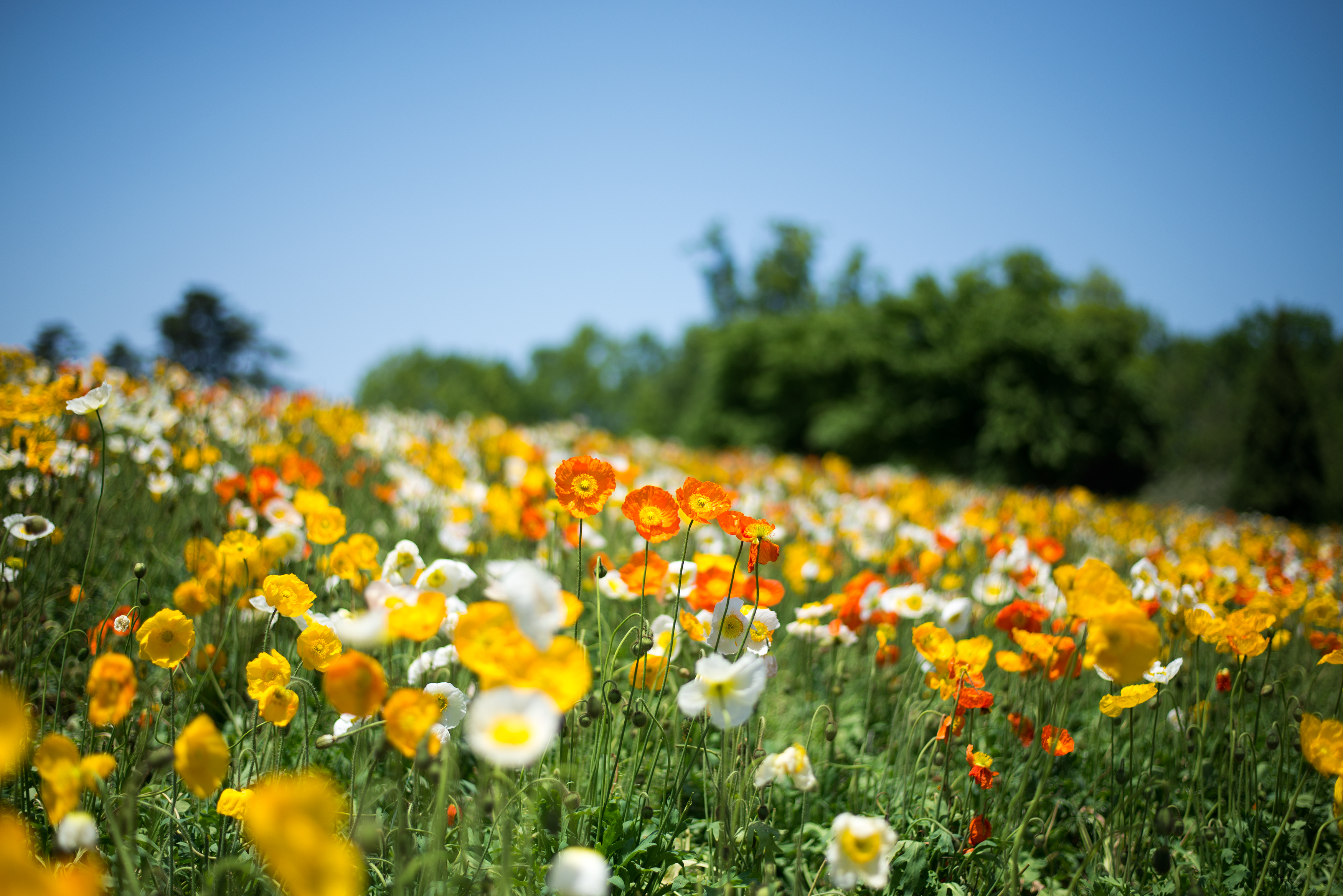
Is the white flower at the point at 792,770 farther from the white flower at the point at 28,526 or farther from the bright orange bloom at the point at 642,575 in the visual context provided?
the white flower at the point at 28,526

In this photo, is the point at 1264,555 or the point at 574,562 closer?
the point at 574,562

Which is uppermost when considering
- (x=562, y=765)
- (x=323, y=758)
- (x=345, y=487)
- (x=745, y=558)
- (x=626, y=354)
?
(x=626, y=354)

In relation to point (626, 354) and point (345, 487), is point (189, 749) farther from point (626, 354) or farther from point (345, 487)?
point (626, 354)

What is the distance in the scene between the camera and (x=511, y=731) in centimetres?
98

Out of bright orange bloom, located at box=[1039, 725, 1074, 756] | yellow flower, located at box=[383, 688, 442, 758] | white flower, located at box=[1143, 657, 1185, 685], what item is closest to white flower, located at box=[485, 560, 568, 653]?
yellow flower, located at box=[383, 688, 442, 758]

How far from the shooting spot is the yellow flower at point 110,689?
1.15 meters

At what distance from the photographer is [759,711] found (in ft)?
8.44

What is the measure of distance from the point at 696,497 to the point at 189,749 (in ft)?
3.45

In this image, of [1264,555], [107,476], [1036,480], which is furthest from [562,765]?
[1036,480]

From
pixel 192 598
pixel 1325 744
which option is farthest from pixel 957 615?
pixel 192 598

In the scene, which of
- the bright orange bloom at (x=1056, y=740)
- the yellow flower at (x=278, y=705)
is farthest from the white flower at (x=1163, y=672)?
the yellow flower at (x=278, y=705)

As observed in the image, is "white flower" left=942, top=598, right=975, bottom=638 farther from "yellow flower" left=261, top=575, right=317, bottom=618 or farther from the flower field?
"yellow flower" left=261, top=575, right=317, bottom=618

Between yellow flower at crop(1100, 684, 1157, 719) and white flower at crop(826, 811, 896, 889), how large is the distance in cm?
76

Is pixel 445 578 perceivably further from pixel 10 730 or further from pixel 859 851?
pixel 859 851
